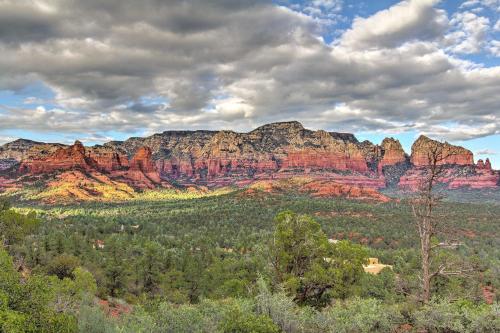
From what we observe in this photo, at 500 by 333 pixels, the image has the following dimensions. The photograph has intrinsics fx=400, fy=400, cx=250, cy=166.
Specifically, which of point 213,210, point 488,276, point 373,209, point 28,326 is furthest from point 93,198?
point 28,326

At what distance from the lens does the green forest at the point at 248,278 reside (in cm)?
1510

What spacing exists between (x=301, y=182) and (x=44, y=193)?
111573mm

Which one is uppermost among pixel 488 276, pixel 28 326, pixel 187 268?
pixel 28 326

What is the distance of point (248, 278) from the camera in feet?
140

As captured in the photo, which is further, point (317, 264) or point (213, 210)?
point (213, 210)

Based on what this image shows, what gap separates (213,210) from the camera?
120750 mm

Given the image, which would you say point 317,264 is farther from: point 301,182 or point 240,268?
point 301,182

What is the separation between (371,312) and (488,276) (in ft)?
145

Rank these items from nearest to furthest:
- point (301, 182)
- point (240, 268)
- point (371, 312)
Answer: point (371, 312) < point (240, 268) < point (301, 182)

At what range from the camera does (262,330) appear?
1394 centimetres

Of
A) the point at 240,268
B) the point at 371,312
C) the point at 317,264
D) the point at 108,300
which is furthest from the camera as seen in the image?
the point at 240,268

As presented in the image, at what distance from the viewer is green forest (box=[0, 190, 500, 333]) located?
49.5ft

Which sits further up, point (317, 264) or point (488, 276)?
point (317, 264)

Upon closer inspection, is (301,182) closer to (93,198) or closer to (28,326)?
(93,198)
